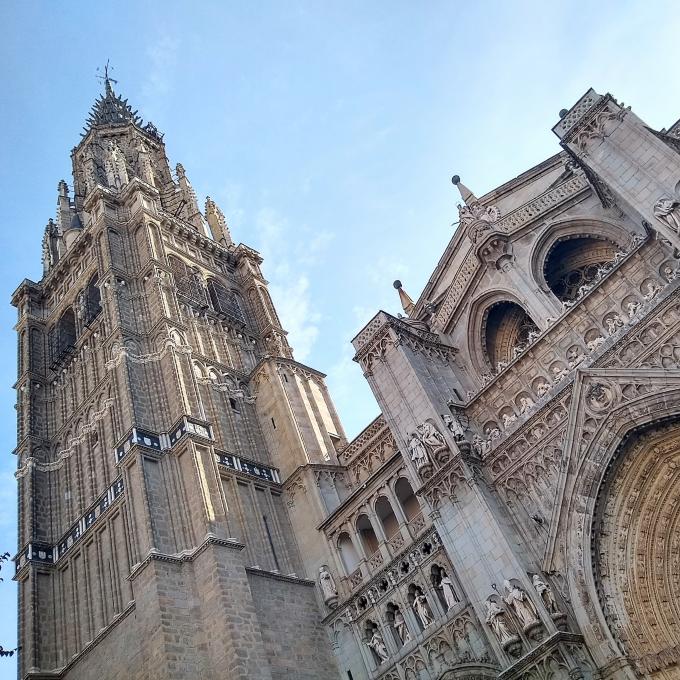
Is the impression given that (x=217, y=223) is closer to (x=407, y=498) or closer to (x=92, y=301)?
(x=92, y=301)

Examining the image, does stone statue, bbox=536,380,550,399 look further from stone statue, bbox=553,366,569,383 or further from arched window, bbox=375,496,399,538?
arched window, bbox=375,496,399,538

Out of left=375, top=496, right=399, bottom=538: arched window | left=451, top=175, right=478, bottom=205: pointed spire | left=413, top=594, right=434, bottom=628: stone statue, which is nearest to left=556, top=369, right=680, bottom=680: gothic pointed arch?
left=413, top=594, right=434, bottom=628: stone statue

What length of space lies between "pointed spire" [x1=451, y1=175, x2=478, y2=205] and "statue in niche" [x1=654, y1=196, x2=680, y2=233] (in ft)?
28.3

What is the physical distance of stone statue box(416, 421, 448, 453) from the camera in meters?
19.3

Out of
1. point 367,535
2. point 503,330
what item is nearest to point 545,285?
point 503,330

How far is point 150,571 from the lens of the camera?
20312 millimetres

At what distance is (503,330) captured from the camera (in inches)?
944

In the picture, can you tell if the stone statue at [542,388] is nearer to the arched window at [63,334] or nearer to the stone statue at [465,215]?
the stone statue at [465,215]

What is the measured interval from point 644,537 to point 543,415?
3.80 metres

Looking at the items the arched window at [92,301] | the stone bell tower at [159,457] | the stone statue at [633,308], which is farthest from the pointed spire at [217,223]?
the stone statue at [633,308]

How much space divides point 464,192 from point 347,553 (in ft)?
45.0

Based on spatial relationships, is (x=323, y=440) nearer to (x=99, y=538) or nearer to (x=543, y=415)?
(x=99, y=538)

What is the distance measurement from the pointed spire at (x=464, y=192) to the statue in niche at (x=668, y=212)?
28.3 ft

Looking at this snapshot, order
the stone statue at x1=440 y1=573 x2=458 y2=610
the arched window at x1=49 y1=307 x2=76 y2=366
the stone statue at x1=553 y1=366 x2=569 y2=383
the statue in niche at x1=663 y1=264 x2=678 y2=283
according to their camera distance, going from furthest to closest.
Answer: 1. the arched window at x1=49 y1=307 x2=76 y2=366
2. the stone statue at x1=440 y1=573 x2=458 y2=610
3. the stone statue at x1=553 y1=366 x2=569 y2=383
4. the statue in niche at x1=663 y1=264 x2=678 y2=283
